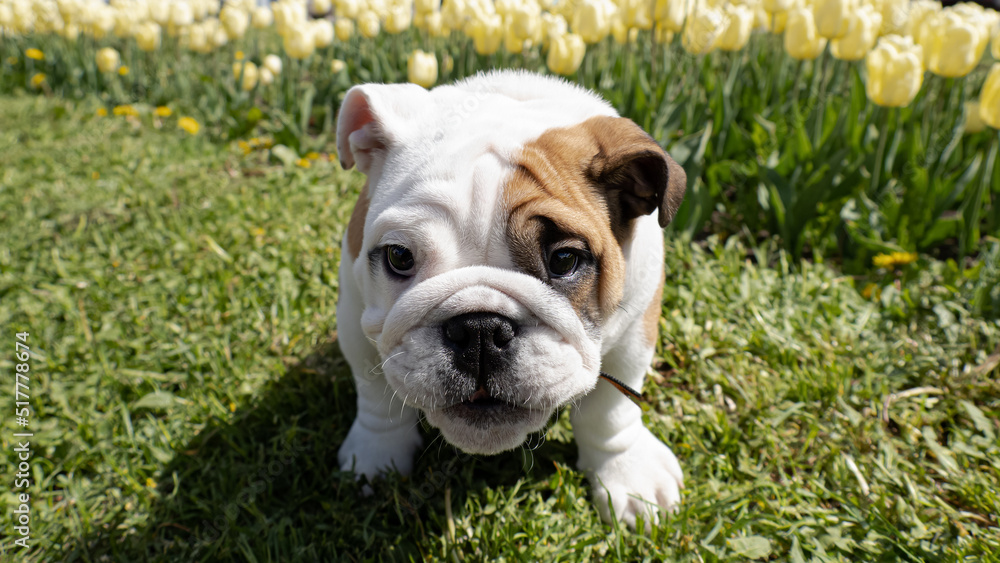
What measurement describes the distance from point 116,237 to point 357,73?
2580 millimetres

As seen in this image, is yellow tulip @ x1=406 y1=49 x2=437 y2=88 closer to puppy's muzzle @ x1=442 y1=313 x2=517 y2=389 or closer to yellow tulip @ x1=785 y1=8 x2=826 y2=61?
yellow tulip @ x1=785 y1=8 x2=826 y2=61

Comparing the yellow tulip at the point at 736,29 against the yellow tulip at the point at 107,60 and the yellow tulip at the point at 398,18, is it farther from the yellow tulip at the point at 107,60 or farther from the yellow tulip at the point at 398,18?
the yellow tulip at the point at 107,60

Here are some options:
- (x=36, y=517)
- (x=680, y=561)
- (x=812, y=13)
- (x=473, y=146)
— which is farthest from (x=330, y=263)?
(x=812, y=13)

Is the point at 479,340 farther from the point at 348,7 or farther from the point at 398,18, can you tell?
the point at 348,7

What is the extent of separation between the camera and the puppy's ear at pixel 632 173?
1.61 metres

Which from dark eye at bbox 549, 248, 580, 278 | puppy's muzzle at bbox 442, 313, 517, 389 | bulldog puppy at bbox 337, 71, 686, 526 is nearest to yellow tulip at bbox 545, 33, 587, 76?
bulldog puppy at bbox 337, 71, 686, 526

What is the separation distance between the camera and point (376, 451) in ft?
7.73

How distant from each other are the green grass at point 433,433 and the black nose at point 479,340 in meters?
0.81

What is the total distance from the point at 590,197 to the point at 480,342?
50cm

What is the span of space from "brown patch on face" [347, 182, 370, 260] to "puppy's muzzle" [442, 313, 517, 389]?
534mm

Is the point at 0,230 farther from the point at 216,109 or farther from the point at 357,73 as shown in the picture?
the point at 357,73

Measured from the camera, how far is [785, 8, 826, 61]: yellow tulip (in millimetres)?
3582
